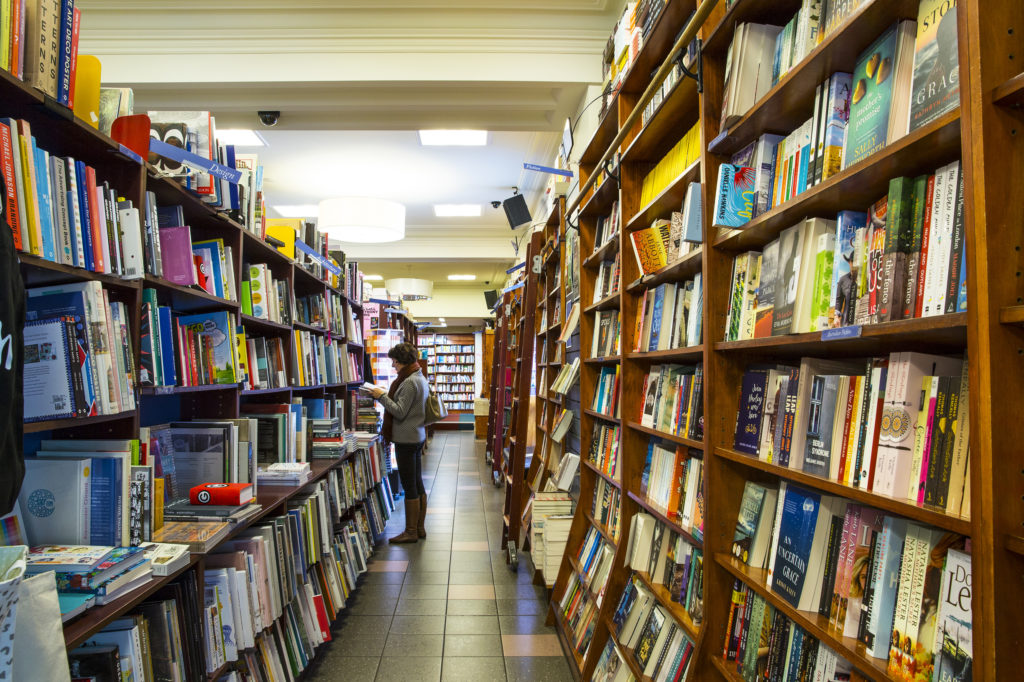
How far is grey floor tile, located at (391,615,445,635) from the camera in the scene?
3.26m

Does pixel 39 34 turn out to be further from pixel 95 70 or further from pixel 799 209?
pixel 799 209

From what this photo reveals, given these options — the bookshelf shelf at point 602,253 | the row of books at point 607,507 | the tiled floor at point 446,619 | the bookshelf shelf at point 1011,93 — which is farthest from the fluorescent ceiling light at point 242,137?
the bookshelf shelf at point 1011,93

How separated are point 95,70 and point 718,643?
7.27 feet

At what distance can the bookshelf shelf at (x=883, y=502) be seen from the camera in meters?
0.81

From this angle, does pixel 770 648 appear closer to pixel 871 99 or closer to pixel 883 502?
pixel 883 502

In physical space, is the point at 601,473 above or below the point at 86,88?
below

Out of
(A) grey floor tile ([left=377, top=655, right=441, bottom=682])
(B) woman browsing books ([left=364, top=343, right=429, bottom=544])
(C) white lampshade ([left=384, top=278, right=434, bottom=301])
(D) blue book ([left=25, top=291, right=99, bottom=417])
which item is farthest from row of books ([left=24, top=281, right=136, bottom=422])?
(C) white lampshade ([left=384, top=278, right=434, bottom=301])

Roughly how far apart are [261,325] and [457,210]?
5633mm

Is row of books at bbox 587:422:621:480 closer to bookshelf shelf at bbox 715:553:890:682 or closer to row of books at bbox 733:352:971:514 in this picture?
bookshelf shelf at bbox 715:553:890:682

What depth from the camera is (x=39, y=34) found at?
4.29 ft

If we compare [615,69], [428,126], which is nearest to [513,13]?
[428,126]

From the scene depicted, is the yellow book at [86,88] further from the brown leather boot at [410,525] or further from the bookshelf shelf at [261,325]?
the brown leather boot at [410,525]

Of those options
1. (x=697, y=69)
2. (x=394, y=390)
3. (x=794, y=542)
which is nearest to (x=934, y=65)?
(x=697, y=69)

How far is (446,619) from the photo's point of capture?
3.43m
